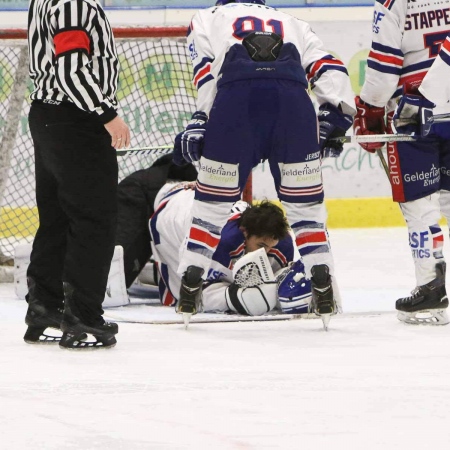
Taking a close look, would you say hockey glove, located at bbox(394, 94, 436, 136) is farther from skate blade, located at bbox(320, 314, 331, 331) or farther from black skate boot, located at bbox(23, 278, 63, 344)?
black skate boot, located at bbox(23, 278, 63, 344)

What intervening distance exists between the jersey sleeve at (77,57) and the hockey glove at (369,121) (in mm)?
1073

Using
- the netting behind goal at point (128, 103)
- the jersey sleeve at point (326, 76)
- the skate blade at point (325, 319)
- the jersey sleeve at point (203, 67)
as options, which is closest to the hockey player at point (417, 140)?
the jersey sleeve at point (326, 76)

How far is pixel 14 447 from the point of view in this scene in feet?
7.02

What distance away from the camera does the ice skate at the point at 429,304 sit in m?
3.73

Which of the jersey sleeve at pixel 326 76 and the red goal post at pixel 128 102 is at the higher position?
the jersey sleeve at pixel 326 76

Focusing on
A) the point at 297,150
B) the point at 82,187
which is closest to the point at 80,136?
the point at 82,187

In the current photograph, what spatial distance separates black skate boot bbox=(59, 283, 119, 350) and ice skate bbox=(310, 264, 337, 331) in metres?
0.69

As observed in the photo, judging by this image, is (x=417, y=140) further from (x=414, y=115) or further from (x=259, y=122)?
(x=259, y=122)

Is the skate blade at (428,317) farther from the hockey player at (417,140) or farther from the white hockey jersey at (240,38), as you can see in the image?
the white hockey jersey at (240,38)

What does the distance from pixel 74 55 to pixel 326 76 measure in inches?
37.0

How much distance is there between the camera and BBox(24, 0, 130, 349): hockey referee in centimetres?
307

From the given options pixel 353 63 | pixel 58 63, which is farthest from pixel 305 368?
pixel 353 63

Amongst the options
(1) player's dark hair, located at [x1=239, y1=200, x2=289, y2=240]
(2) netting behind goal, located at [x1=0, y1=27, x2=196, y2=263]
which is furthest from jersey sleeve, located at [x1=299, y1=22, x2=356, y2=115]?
(2) netting behind goal, located at [x1=0, y1=27, x2=196, y2=263]

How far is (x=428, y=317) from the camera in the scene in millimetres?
3762
